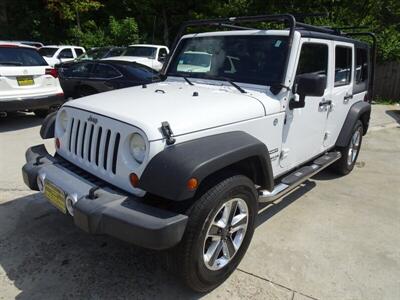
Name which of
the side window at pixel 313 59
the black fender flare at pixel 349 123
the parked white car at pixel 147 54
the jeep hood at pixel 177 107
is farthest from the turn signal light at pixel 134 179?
the parked white car at pixel 147 54

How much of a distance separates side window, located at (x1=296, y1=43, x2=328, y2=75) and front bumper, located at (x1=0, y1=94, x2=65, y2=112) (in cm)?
564

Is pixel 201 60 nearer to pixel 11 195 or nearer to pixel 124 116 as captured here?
pixel 124 116

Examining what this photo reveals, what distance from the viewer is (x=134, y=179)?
2645mm

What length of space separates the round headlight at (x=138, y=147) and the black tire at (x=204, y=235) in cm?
49

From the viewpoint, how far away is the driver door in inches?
147

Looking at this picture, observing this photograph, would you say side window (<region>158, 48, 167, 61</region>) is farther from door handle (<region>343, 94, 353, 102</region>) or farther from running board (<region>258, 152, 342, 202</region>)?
running board (<region>258, 152, 342, 202</region>)

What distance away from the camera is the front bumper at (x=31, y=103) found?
7160 mm

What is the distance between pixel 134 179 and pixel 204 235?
2.02ft

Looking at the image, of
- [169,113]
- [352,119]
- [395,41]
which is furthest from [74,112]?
[395,41]

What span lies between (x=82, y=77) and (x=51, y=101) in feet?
5.65

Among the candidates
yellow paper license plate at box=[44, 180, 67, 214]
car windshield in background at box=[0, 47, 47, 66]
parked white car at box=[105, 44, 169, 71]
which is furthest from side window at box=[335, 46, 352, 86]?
parked white car at box=[105, 44, 169, 71]

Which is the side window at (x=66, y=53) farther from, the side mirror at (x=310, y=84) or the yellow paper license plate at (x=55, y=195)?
the side mirror at (x=310, y=84)

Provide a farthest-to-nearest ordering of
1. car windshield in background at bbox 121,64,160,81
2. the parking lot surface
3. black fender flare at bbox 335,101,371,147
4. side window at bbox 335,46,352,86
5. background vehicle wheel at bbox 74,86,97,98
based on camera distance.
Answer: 1. background vehicle wheel at bbox 74,86,97,98
2. car windshield in background at bbox 121,64,160,81
3. black fender flare at bbox 335,101,371,147
4. side window at bbox 335,46,352,86
5. the parking lot surface

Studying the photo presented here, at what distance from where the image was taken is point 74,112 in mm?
3221
